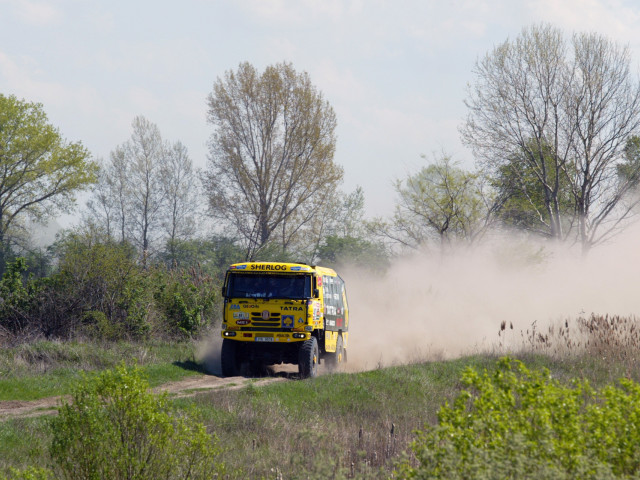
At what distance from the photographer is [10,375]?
16.5 meters

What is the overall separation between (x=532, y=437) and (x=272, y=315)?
44.2 feet

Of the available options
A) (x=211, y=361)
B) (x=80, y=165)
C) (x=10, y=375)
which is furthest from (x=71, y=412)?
(x=80, y=165)

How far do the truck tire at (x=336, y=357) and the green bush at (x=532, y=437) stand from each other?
49.2ft

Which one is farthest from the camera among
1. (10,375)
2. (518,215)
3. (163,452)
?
(518,215)

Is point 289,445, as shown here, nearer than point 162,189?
Yes

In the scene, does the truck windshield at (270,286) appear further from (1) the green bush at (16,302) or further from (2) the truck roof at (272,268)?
(1) the green bush at (16,302)

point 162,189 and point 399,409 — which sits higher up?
point 162,189

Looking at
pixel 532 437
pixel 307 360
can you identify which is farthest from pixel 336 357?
pixel 532 437

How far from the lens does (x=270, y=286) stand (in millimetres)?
18594

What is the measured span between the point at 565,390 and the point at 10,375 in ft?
47.3

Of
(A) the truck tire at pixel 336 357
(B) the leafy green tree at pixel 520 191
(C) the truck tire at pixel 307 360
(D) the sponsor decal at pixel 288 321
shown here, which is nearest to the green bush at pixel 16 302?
(D) the sponsor decal at pixel 288 321

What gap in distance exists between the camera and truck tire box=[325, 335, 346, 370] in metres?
20.5

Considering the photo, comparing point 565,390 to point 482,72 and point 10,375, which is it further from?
point 482,72

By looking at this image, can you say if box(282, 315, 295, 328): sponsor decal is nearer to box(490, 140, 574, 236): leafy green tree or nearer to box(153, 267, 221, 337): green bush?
box(153, 267, 221, 337): green bush
